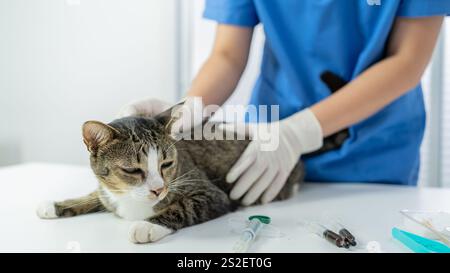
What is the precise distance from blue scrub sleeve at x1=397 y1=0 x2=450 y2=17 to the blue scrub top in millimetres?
71

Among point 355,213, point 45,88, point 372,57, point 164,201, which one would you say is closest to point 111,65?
point 45,88

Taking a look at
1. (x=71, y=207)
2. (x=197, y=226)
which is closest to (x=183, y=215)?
(x=197, y=226)

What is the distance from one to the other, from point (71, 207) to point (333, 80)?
0.60 metres

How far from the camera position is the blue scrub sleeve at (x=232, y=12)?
3.16 ft

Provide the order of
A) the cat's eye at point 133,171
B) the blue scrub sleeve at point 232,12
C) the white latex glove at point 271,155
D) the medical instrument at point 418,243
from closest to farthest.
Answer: the medical instrument at point 418,243, the cat's eye at point 133,171, the white latex glove at point 271,155, the blue scrub sleeve at point 232,12

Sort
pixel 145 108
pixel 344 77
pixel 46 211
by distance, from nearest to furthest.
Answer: pixel 46 211 → pixel 145 108 → pixel 344 77

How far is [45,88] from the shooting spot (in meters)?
0.54

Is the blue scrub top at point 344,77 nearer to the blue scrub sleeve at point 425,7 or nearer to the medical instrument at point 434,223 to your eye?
the blue scrub sleeve at point 425,7

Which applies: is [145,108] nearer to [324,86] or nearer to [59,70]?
[59,70]

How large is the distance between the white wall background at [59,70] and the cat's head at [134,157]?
1.0 inches

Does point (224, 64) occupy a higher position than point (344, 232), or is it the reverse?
point (224, 64)

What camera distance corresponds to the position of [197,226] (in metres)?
0.59

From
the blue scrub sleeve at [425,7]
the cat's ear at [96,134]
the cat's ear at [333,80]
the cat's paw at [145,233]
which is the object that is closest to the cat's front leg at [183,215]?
the cat's paw at [145,233]
